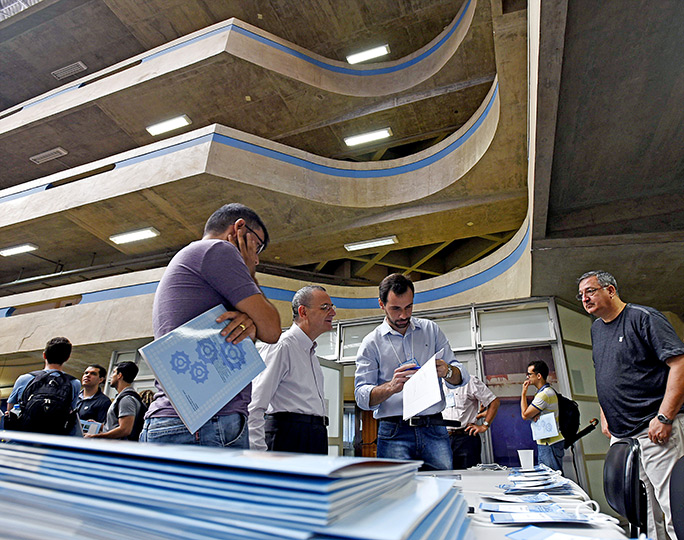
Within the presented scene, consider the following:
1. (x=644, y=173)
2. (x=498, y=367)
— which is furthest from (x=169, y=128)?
(x=644, y=173)

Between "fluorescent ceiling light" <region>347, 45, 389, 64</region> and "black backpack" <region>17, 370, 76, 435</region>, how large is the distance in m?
10.2

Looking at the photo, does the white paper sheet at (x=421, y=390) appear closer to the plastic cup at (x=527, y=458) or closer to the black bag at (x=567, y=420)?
the plastic cup at (x=527, y=458)

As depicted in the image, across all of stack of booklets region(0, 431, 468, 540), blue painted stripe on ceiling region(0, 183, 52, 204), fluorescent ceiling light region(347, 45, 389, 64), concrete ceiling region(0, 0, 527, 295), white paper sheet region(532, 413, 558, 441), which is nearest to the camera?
stack of booklets region(0, 431, 468, 540)

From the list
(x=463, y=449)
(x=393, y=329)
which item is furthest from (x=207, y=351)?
(x=463, y=449)

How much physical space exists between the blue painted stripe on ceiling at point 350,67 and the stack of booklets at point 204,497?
9859mm

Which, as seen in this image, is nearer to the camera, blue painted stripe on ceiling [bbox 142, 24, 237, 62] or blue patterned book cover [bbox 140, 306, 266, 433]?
blue patterned book cover [bbox 140, 306, 266, 433]

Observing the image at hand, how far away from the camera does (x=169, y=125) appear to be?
396 inches

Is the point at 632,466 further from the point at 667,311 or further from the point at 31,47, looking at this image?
the point at 31,47

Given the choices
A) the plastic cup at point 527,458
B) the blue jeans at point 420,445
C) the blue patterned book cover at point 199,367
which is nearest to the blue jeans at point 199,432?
the blue patterned book cover at point 199,367

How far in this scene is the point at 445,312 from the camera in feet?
21.7

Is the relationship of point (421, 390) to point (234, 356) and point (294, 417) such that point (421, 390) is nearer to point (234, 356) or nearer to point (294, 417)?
point (294, 417)

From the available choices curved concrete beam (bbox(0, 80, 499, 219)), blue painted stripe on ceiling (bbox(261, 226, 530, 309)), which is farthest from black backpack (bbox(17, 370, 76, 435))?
curved concrete beam (bbox(0, 80, 499, 219))

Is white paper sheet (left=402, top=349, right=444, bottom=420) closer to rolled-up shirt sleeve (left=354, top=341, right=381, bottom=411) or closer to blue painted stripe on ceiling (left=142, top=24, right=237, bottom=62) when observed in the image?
rolled-up shirt sleeve (left=354, top=341, right=381, bottom=411)

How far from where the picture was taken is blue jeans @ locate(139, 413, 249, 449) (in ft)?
3.47
